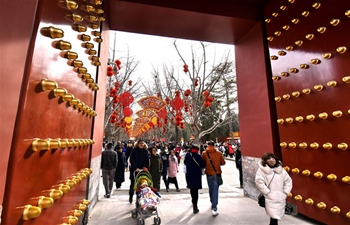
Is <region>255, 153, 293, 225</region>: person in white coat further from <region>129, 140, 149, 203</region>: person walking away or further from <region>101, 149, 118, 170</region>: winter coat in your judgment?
<region>101, 149, 118, 170</region>: winter coat

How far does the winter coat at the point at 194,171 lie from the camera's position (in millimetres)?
4852

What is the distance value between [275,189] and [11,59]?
3583mm

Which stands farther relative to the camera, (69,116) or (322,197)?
(322,197)

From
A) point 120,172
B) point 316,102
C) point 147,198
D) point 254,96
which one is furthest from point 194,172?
point 120,172

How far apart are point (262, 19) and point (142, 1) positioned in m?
3.25

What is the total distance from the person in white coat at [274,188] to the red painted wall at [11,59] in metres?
3.26

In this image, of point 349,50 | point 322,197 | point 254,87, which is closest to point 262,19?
point 254,87

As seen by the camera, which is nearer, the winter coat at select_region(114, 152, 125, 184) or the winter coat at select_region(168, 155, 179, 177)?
the winter coat at select_region(114, 152, 125, 184)

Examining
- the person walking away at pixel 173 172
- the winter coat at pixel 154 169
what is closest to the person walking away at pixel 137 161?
the winter coat at pixel 154 169

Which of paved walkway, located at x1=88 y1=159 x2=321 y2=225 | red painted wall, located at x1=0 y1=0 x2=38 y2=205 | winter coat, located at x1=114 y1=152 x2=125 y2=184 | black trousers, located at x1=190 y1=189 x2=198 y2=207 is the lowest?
paved walkway, located at x1=88 y1=159 x2=321 y2=225

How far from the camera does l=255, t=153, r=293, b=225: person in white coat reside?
10.3ft

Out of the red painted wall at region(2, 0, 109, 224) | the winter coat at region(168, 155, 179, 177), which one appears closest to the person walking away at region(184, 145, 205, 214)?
the winter coat at region(168, 155, 179, 177)

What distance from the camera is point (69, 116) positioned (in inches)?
70.4

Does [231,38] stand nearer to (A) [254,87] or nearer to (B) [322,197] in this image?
(A) [254,87]
